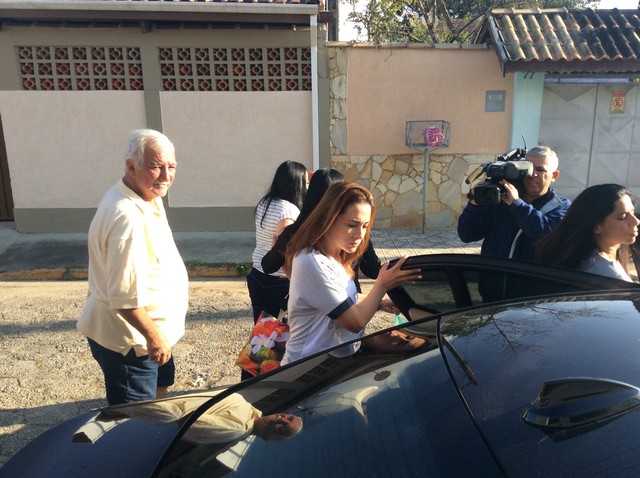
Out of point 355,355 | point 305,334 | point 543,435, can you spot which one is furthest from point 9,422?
point 543,435

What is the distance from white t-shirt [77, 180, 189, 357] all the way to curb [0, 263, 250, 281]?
3.98m

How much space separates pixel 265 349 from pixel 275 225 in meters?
1.05

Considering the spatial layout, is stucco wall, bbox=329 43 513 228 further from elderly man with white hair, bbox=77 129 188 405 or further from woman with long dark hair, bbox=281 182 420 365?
woman with long dark hair, bbox=281 182 420 365

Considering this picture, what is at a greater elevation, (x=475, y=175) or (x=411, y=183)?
(x=475, y=175)

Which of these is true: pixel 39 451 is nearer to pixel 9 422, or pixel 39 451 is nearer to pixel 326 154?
pixel 9 422

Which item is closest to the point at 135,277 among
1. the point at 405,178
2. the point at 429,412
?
the point at 429,412

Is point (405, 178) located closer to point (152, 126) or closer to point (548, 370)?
point (152, 126)

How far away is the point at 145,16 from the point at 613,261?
6.70 m

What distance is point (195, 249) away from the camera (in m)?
7.29

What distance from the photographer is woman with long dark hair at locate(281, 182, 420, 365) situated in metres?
2.00

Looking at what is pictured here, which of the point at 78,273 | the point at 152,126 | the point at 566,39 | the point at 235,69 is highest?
the point at 566,39

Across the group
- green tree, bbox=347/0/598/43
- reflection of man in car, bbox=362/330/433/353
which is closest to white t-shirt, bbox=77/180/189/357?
reflection of man in car, bbox=362/330/433/353

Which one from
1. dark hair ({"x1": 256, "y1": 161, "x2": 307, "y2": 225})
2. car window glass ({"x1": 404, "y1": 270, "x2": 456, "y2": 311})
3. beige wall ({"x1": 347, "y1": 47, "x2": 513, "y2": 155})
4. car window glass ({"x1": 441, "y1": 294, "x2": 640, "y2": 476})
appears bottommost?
car window glass ({"x1": 404, "y1": 270, "x2": 456, "y2": 311})

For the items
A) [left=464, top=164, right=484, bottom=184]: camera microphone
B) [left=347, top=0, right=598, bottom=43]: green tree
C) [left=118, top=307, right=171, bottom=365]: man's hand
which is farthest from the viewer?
[left=347, top=0, right=598, bottom=43]: green tree
